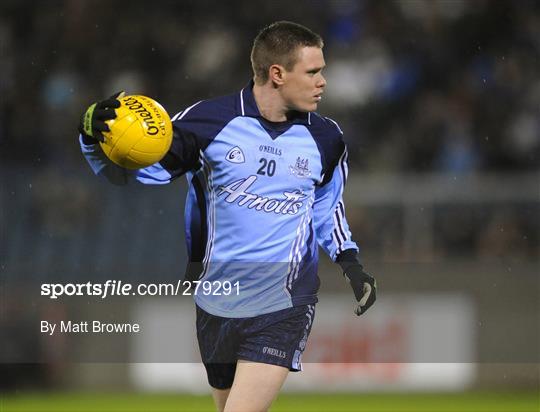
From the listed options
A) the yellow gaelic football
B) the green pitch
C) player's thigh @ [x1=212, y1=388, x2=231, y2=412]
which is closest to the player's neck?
the yellow gaelic football

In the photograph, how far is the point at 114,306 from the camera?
35.7ft

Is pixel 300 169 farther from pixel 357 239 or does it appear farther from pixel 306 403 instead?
pixel 306 403

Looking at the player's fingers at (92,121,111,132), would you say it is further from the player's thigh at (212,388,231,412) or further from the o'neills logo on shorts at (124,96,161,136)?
the player's thigh at (212,388,231,412)

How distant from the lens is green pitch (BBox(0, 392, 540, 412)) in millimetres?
10328

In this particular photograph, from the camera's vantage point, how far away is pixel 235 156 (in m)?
5.67

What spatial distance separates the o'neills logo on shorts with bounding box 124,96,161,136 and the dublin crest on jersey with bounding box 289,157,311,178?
683mm

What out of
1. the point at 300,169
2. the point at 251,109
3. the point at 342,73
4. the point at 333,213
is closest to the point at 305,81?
the point at 251,109

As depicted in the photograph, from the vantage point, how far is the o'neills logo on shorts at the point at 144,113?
214 inches

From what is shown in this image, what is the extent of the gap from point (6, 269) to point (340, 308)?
120 inches

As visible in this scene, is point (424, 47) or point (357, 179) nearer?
point (357, 179)

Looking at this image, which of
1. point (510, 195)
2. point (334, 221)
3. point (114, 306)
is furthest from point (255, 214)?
point (510, 195)

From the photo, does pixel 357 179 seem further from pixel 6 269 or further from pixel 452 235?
pixel 6 269

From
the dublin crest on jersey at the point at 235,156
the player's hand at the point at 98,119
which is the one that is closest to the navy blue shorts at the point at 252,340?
the dublin crest on jersey at the point at 235,156

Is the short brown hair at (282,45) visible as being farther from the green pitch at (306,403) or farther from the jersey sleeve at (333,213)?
the green pitch at (306,403)
